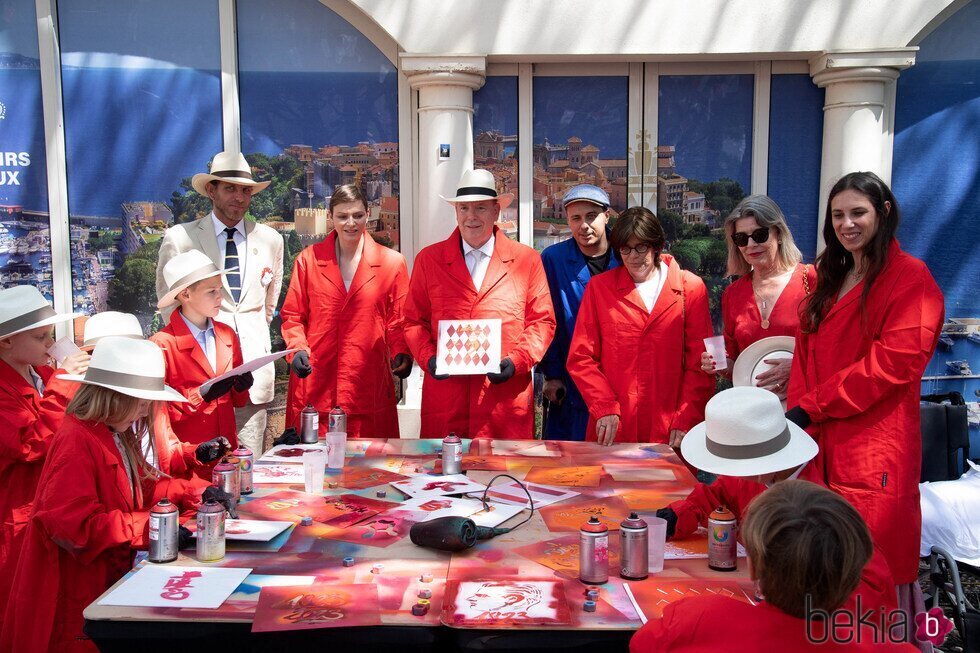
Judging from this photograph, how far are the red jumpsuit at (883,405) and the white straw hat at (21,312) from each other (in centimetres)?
295

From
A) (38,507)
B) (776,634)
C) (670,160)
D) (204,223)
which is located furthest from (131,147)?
(776,634)

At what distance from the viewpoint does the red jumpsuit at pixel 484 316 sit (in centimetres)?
489

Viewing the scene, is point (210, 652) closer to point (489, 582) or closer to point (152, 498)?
point (489, 582)

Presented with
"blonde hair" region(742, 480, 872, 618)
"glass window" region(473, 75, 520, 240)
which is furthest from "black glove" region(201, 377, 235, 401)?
"glass window" region(473, 75, 520, 240)

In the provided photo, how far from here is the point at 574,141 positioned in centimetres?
718

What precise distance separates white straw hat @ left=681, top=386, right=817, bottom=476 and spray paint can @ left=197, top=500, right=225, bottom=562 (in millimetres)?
1450

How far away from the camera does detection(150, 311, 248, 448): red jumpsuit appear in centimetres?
424

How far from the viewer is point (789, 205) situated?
7184mm

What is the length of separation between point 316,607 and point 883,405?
6.50ft

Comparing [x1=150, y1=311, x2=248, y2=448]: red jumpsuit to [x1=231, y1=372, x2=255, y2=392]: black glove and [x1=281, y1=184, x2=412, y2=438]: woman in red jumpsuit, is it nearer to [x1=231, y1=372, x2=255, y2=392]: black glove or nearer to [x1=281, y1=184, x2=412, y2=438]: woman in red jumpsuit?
[x1=231, y1=372, x2=255, y2=392]: black glove

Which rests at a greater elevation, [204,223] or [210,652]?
[204,223]

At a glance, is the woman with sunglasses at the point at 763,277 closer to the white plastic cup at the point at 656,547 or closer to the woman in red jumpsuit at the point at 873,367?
the woman in red jumpsuit at the point at 873,367

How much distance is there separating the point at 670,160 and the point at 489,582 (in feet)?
17.2

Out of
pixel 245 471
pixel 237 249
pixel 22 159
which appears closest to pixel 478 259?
pixel 237 249
